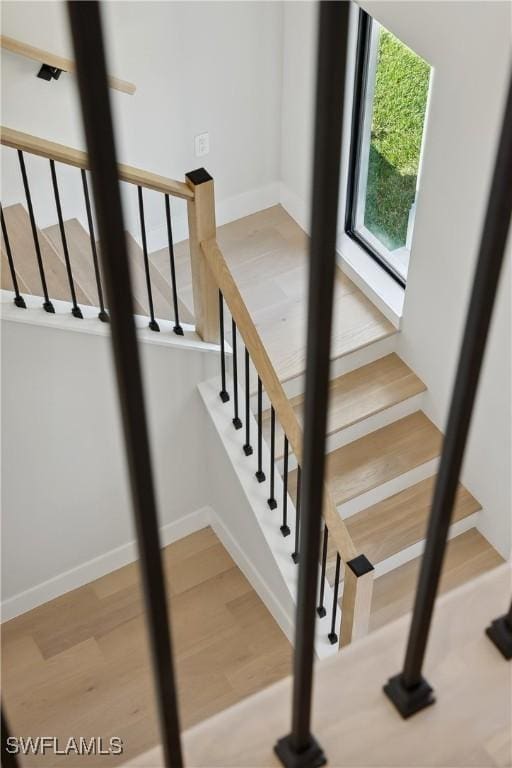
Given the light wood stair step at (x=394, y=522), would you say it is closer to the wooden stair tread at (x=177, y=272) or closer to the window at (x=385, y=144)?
the window at (x=385, y=144)

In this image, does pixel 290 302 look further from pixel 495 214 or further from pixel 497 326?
pixel 495 214

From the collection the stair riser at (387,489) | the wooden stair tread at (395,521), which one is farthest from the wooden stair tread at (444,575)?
the stair riser at (387,489)

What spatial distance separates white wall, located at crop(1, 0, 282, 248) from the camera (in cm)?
422

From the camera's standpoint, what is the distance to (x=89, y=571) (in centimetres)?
445

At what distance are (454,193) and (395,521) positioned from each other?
151cm

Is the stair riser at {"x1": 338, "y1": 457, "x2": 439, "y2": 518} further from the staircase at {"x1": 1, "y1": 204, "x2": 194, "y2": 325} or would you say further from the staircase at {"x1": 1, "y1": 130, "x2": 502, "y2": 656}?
the staircase at {"x1": 1, "y1": 204, "x2": 194, "y2": 325}

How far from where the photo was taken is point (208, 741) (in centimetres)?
79

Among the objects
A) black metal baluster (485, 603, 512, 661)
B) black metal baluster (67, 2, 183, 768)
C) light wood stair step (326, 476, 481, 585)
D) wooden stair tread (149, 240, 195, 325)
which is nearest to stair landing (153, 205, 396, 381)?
wooden stair tread (149, 240, 195, 325)

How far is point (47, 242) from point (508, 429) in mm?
2146

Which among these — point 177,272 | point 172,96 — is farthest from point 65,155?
point 177,272

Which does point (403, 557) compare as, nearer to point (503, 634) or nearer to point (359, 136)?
point (359, 136)

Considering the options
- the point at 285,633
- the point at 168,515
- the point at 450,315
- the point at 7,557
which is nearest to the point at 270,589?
the point at 285,633

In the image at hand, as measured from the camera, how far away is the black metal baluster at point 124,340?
0.41 meters

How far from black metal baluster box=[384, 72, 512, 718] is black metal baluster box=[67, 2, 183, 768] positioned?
8.1 inches
